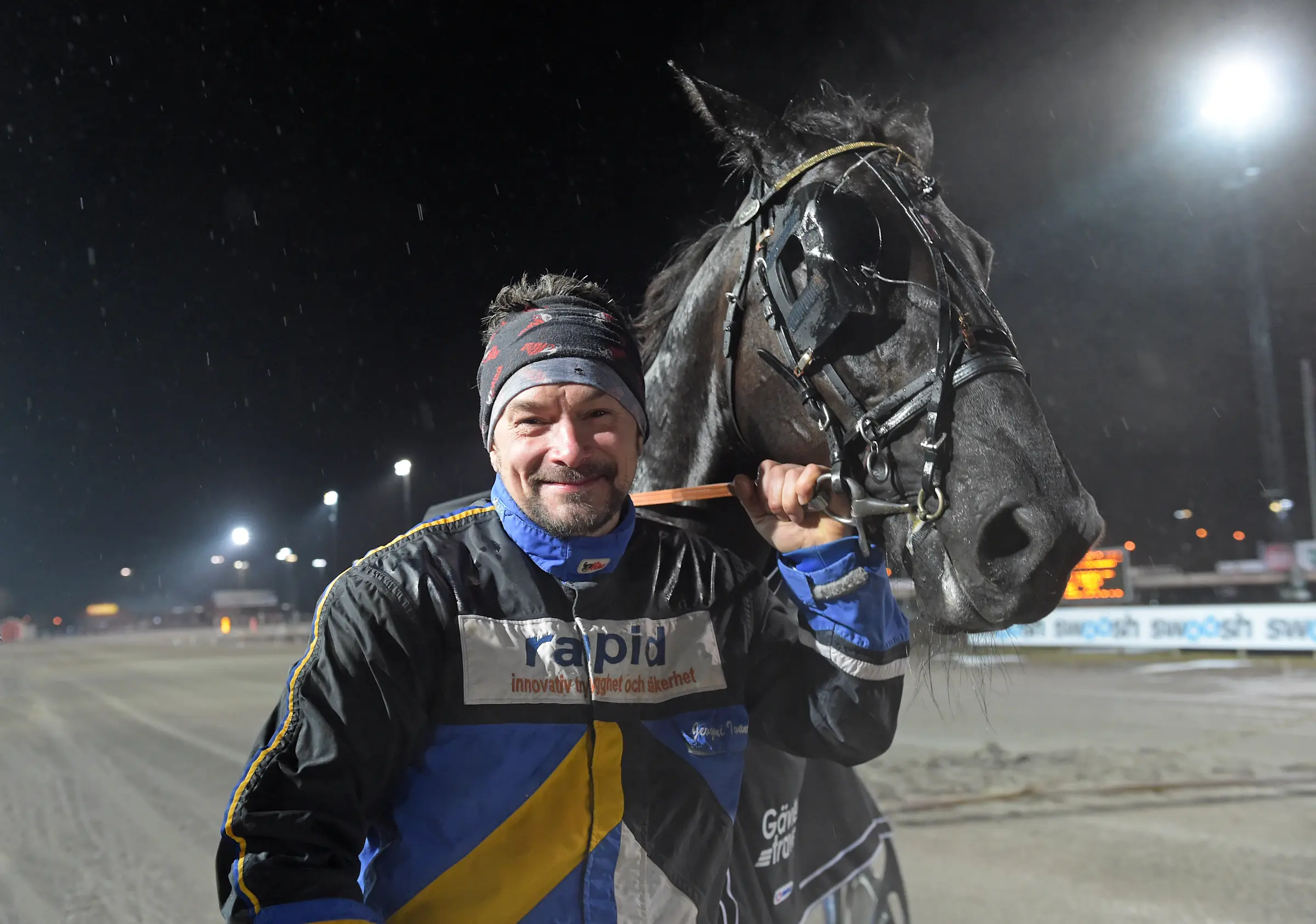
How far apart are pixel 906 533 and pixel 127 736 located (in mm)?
9178

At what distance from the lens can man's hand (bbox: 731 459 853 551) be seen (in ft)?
5.60

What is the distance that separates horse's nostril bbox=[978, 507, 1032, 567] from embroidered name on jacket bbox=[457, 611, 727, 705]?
0.47m

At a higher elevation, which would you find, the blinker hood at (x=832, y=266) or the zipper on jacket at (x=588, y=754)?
the blinker hood at (x=832, y=266)

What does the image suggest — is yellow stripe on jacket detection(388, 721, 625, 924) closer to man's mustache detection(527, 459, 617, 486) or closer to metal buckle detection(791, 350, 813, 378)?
man's mustache detection(527, 459, 617, 486)

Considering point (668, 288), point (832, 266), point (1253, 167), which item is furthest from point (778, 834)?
point (1253, 167)

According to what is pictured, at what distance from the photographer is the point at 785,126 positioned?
1977 millimetres

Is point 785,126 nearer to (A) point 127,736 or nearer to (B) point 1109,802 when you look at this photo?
(B) point 1109,802

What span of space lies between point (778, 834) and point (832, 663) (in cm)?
48

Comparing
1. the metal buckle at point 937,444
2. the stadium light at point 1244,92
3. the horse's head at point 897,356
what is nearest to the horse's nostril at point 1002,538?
the horse's head at point 897,356

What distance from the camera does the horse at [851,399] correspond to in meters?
1.51

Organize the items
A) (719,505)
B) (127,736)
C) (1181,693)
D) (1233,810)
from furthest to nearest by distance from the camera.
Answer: (1181,693) → (127,736) → (1233,810) → (719,505)

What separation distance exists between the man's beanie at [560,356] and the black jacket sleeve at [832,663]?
0.42 meters

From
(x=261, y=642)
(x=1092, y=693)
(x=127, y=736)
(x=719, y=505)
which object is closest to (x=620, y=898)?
(x=719, y=505)

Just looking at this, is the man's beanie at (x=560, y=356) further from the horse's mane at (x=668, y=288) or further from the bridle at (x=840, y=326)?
the horse's mane at (x=668, y=288)
